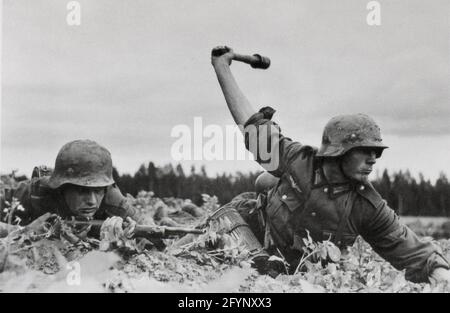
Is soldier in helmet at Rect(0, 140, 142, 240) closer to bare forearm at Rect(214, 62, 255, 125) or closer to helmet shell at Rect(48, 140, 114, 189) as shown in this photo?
helmet shell at Rect(48, 140, 114, 189)

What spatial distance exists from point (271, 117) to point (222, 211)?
44.0 inches

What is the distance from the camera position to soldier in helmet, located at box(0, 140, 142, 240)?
7203 millimetres

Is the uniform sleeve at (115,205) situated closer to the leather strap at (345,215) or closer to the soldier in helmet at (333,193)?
the soldier in helmet at (333,193)

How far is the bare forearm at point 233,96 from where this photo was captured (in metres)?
6.96

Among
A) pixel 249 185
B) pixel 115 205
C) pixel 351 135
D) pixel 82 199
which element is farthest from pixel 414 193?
pixel 82 199

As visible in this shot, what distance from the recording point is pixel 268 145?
22.6 feet

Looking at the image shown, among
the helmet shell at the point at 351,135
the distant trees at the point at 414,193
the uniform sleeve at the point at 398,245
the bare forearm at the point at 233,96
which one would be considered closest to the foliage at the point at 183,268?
the uniform sleeve at the point at 398,245

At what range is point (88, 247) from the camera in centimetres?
699

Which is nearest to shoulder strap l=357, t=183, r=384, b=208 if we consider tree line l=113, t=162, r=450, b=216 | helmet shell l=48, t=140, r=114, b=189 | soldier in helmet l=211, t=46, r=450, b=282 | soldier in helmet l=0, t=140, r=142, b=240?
soldier in helmet l=211, t=46, r=450, b=282

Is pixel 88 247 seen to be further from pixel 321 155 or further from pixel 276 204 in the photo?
pixel 321 155

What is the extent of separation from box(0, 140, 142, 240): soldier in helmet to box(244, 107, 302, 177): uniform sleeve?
136 cm
